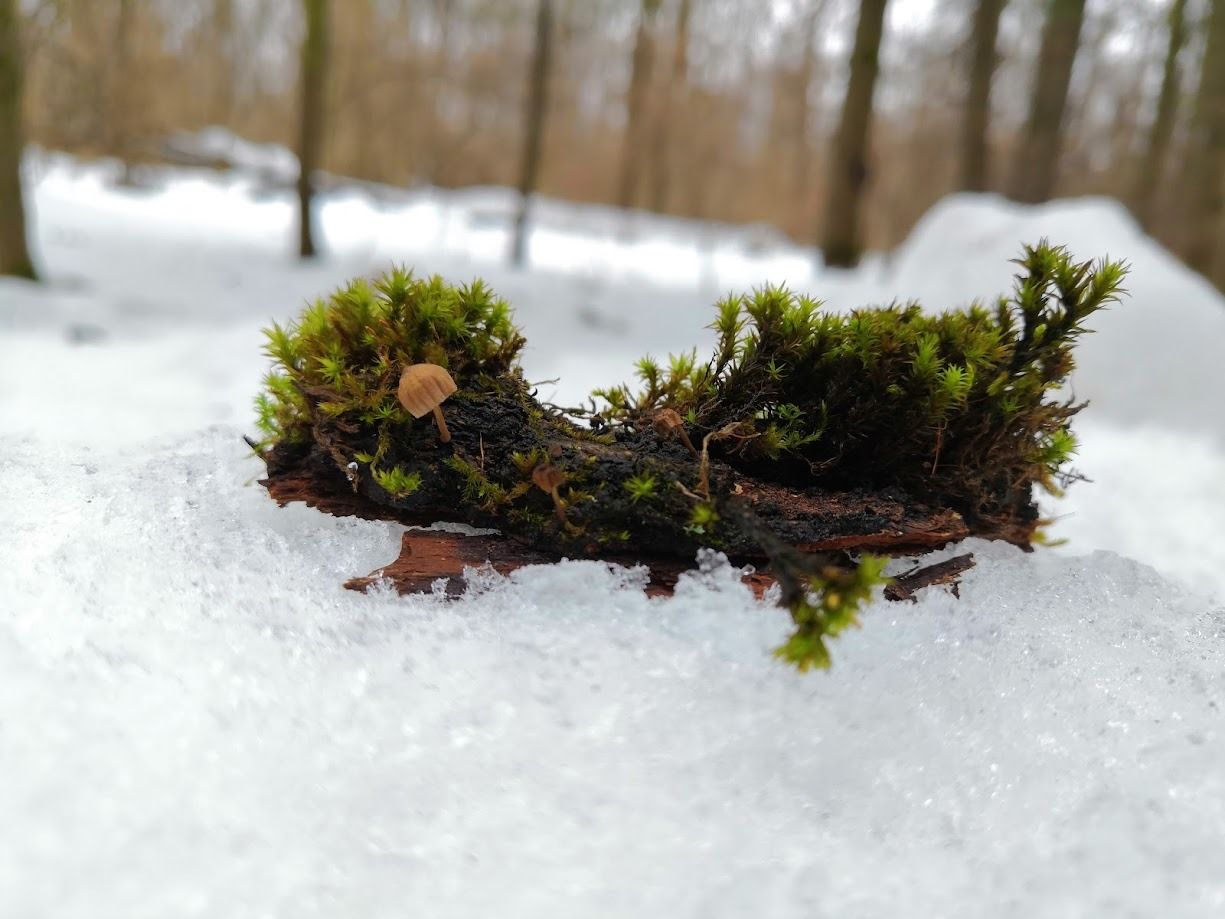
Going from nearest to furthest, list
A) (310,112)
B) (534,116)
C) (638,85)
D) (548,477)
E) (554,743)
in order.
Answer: (554,743)
(548,477)
(310,112)
(534,116)
(638,85)

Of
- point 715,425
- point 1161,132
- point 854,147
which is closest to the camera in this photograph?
point 715,425

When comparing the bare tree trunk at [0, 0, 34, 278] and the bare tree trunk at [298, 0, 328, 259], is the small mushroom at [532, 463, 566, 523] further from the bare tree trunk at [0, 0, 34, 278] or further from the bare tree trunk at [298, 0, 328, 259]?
the bare tree trunk at [298, 0, 328, 259]

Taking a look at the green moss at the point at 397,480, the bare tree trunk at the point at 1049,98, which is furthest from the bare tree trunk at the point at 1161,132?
the green moss at the point at 397,480

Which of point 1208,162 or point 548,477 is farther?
point 1208,162

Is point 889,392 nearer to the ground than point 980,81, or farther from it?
nearer to the ground

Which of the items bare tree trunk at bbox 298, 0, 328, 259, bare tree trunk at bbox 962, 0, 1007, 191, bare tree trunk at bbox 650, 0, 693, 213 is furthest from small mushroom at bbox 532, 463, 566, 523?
bare tree trunk at bbox 650, 0, 693, 213

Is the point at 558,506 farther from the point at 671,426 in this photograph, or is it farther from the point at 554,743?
the point at 554,743

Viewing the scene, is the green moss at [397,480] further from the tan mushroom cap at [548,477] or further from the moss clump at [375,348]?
the tan mushroom cap at [548,477]

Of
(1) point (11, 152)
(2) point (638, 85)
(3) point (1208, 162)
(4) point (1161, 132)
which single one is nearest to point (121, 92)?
(1) point (11, 152)
